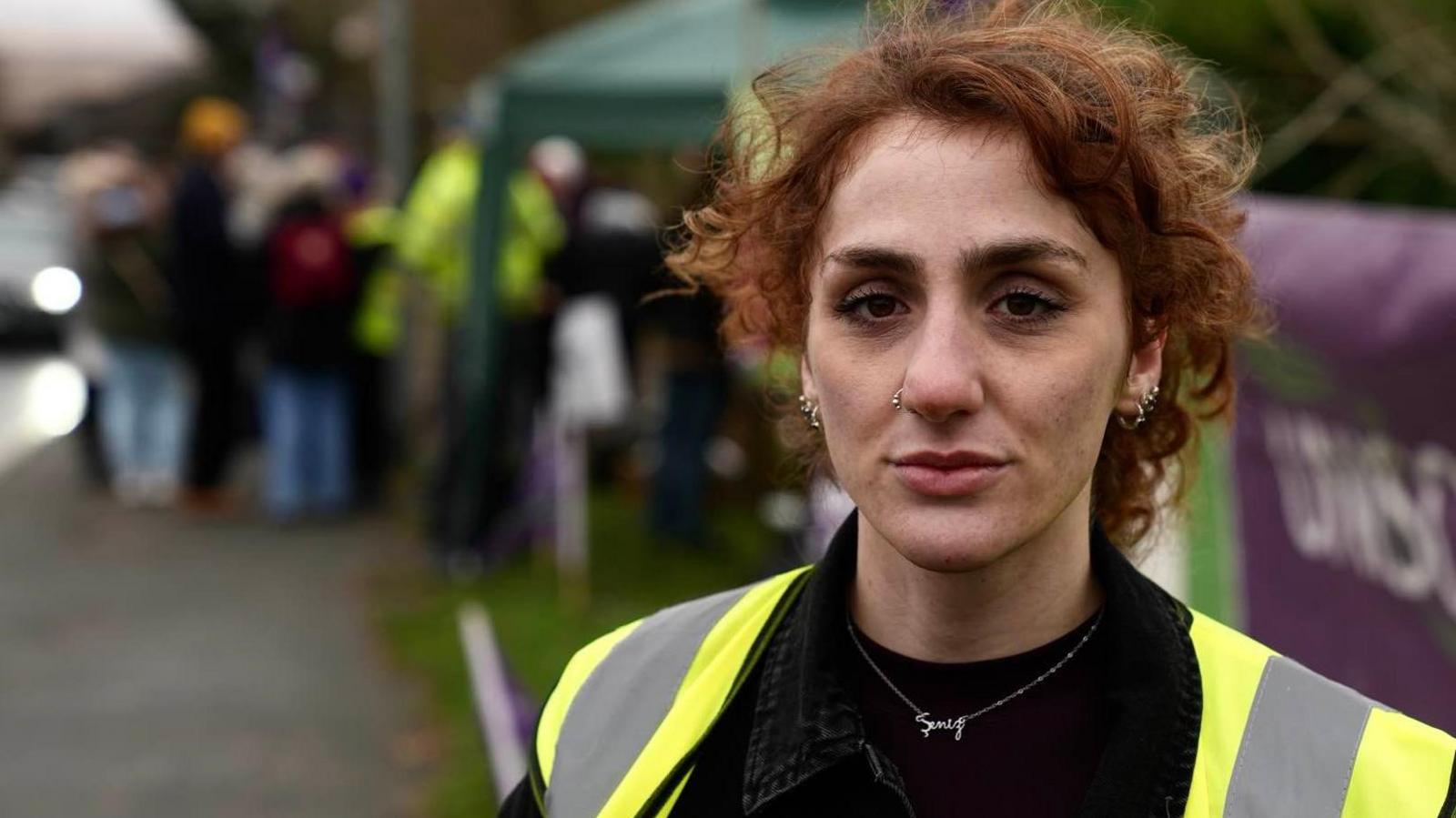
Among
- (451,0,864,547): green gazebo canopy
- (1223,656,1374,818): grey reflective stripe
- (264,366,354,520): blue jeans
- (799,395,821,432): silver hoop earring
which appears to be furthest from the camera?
(264,366,354,520): blue jeans

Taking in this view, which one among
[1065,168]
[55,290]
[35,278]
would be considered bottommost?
[55,290]

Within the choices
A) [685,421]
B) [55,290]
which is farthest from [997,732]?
[55,290]

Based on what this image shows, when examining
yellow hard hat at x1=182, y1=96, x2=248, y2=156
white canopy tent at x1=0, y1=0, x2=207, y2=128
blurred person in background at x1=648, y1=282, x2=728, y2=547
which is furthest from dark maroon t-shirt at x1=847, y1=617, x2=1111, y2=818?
white canopy tent at x1=0, y1=0, x2=207, y2=128

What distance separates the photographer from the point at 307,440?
38.3 feet

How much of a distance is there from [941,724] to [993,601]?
0.44 feet

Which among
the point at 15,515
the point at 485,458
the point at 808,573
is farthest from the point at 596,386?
the point at 808,573

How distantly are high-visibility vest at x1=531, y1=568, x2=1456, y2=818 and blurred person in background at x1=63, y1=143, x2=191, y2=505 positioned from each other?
10.2 metres

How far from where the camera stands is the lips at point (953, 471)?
1.92 m

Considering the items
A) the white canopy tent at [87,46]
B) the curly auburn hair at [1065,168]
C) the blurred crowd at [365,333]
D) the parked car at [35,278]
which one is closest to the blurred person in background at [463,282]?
the blurred crowd at [365,333]

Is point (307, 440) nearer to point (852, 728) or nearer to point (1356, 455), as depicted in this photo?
point (1356, 455)

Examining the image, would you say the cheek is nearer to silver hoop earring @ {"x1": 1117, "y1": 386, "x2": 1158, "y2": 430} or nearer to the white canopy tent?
silver hoop earring @ {"x1": 1117, "y1": 386, "x2": 1158, "y2": 430}

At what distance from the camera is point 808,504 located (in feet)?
18.4

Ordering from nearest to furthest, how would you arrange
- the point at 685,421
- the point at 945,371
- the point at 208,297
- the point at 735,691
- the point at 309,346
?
1. the point at 945,371
2. the point at 735,691
3. the point at 685,421
4. the point at 309,346
5. the point at 208,297

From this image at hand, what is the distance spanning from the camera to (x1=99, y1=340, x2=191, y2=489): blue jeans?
473 inches
